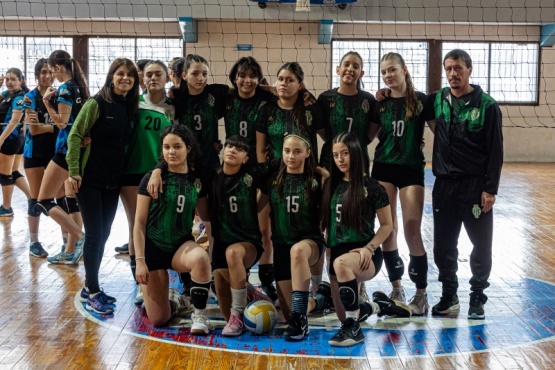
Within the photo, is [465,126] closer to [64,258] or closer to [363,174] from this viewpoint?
[363,174]

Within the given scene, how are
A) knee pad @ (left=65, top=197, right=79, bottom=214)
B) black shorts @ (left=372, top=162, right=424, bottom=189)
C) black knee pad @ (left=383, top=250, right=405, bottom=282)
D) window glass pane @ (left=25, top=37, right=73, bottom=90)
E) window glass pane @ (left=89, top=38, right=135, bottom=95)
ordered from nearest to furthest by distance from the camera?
black shorts @ (left=372, top=162, right=424, bottom=189)
black knee pad @ (left=383, top=250, right=405, bottom=282)
knee pad @ (left=65, top=197, right=79, bottom=214)
window glass pane @ (left=89, top=38, right=135, bottom=95)
window glass pane @ (left=25, top=37, right=73, bottom=90)

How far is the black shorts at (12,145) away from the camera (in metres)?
8.17

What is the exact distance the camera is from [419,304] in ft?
16.1

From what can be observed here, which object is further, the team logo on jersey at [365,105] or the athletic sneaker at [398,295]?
the athletic sneaker at [398,295]

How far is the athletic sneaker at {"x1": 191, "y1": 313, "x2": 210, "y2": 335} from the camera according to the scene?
4.40 m

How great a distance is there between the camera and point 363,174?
4.48 metres

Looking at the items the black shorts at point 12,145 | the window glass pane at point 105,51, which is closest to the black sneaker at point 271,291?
the black shorts at point 12,145

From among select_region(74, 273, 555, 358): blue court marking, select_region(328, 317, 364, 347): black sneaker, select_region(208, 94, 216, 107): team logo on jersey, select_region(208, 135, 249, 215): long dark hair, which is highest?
select_region(208, 94, 216, 107): team logo on jersey

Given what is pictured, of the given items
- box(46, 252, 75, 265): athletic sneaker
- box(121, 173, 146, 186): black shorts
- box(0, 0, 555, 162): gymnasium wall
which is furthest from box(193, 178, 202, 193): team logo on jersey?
box(0, 0, 555, 162): gymnasium wall

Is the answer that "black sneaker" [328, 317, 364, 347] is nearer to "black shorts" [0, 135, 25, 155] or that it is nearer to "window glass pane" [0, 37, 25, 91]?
"black shorts" [0, 135, 25, 155]

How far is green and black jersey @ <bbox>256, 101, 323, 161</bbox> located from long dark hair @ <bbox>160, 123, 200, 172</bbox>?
48 centimetres

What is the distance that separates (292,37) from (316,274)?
10997 mm

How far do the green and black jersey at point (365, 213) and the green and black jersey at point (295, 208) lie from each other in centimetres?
12

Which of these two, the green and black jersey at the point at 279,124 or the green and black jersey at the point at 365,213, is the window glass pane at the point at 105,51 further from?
the green and black jersey at the point at 365,213
